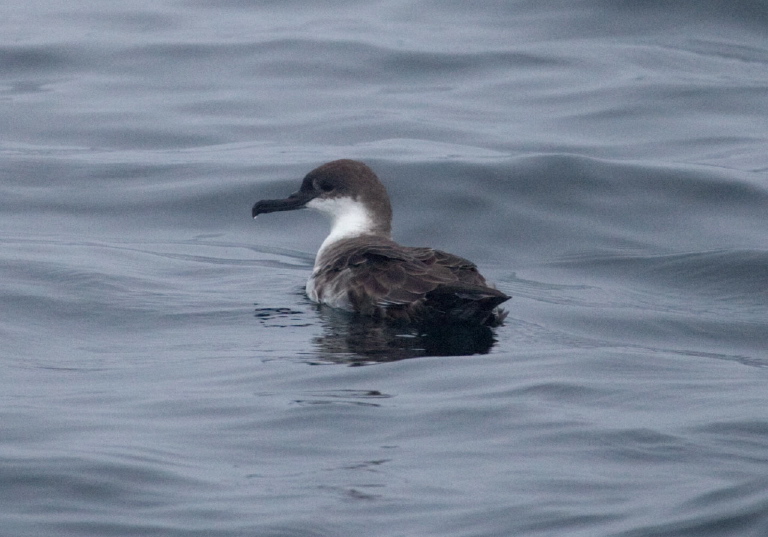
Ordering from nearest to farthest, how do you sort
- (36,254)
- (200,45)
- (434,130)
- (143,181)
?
(36,254) < (143,181) < (434,130) < (200,45)

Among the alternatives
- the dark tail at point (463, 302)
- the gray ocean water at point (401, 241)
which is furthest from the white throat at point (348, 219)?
the dark tail at point (463, 302)

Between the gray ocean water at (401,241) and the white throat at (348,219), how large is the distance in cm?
46

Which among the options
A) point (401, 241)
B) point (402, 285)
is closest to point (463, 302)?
point (402, 285)

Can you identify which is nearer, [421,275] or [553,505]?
[553,505]

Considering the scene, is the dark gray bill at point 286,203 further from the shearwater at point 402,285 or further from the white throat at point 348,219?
the shearwater at point 402,285

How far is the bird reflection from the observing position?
7535mm

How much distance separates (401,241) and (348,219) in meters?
1.70

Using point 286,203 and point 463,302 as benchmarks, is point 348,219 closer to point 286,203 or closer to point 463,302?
point 286,203

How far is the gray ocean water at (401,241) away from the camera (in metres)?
5.37

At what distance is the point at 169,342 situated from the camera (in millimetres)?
7977

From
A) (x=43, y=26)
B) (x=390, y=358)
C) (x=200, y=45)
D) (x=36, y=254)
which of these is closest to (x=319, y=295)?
(x=390, y=358)

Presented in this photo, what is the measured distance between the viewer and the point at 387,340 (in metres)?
7.91

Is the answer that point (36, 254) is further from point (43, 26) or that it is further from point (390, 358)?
point (43, 26)

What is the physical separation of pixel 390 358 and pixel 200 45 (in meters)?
11.9
